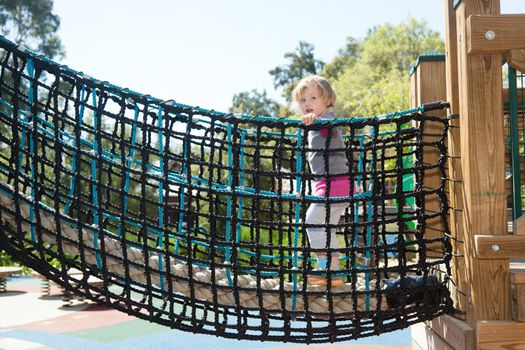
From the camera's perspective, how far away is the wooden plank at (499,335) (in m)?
1.85

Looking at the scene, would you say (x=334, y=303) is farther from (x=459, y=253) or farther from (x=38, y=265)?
(x=38, y=265)

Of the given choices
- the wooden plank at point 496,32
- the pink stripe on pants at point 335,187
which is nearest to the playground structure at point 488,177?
the wooden plank at point 496,32

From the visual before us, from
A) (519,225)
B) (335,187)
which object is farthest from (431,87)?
(519,225)

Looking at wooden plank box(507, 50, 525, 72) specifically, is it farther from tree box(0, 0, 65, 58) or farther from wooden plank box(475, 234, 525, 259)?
tree box(0, 0, 65, 58)

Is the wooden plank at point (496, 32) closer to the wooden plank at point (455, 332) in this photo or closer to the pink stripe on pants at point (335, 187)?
the pink stripe on pants at point (335, 187)

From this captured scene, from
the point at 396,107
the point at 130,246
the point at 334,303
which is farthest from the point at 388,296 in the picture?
the point at 396,107

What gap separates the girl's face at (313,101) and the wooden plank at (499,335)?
39.8 inches

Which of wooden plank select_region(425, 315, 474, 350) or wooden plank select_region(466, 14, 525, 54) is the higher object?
wooden plank select_region(466, 14, 525, 54)

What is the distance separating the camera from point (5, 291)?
330 inches

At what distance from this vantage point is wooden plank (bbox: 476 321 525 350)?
185cm

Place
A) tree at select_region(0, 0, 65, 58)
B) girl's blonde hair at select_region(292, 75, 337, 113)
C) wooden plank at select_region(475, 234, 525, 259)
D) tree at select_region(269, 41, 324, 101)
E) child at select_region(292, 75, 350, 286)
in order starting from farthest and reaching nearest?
tree at select_region(269, 41, 324, 101)
tree at select_region(0, 0, 65, 58)
girl's blonde hair at select_region(292, 75, 337, 113)
child at select_region(292, 75, 350, 286)
wooden plank at select_region(475, 234, 525, 259)

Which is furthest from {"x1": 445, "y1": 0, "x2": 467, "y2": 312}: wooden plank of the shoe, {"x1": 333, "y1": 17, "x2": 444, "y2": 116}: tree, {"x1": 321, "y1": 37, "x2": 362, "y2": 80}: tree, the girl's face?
{"x1": 321, "y1": 37, "x2": 362, "y2": 80}: tree

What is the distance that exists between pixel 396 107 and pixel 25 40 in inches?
616

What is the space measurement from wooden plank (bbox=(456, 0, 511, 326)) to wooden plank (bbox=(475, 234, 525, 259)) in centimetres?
4
